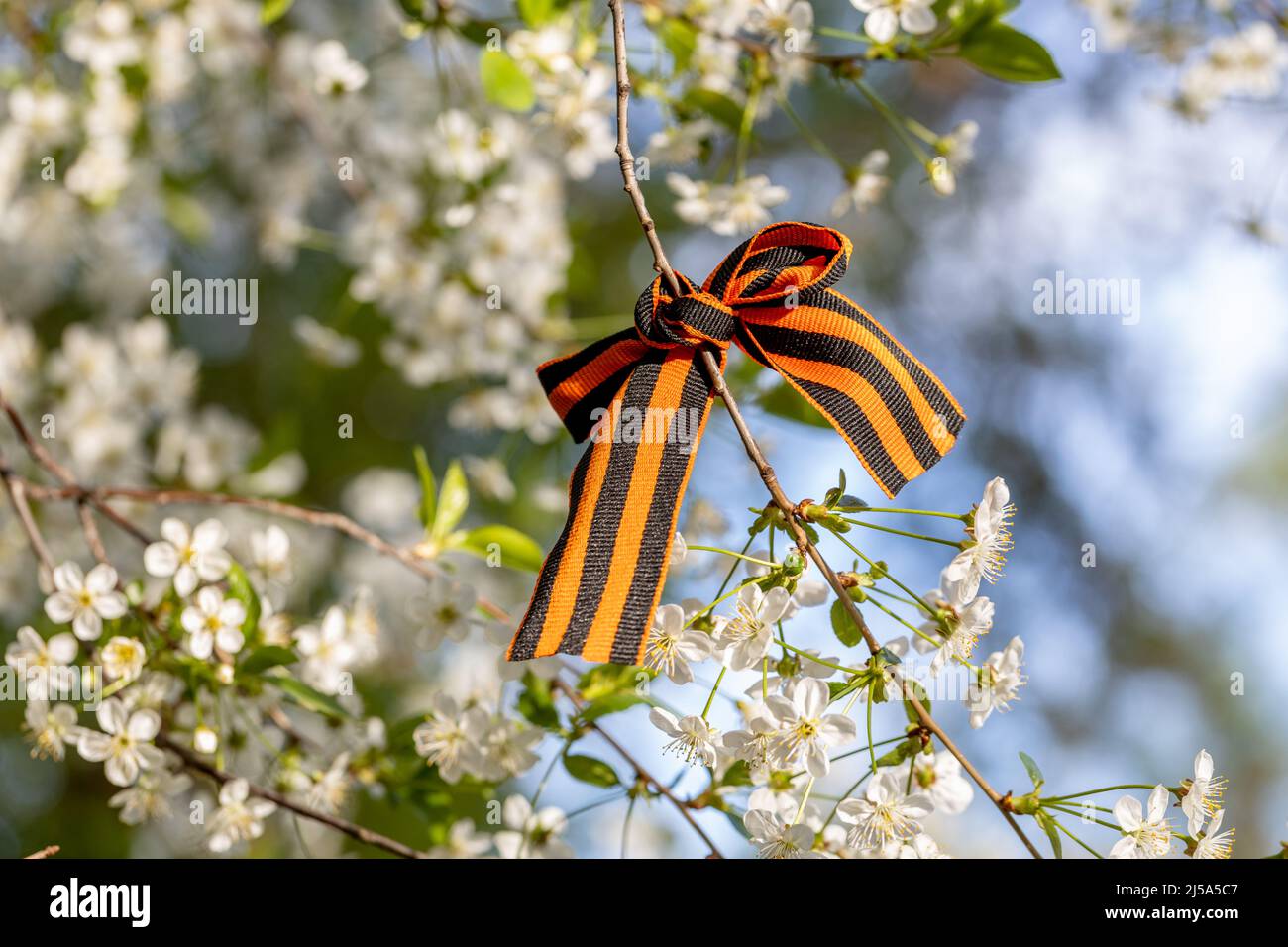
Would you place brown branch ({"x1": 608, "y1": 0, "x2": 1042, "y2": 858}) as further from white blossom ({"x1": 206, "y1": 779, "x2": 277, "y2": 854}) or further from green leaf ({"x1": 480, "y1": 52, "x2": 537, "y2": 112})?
white blossom ({"x1": 206, "y1": 779, "x2": 277, "y2": 854})

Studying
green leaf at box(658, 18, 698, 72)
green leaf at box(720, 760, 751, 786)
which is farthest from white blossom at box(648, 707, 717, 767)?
green leaf at box(658, 18, 698, 72)

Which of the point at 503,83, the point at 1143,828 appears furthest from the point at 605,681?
the point at 503,83

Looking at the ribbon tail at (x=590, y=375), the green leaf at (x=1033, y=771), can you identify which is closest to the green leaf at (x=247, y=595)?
the ribbon tail at (x=590, y=375)

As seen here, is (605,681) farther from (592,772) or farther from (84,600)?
(84,600)

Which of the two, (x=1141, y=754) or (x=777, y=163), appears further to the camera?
(x=1141, y=754)
